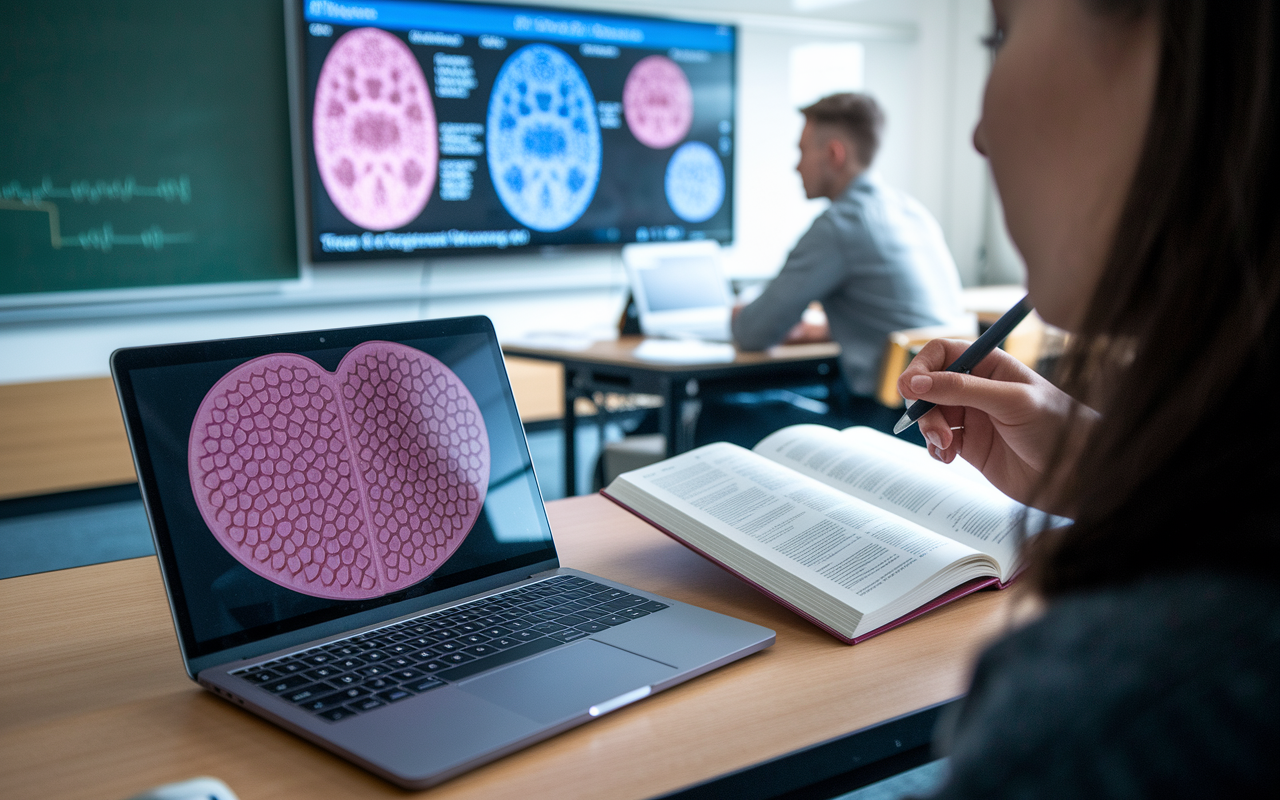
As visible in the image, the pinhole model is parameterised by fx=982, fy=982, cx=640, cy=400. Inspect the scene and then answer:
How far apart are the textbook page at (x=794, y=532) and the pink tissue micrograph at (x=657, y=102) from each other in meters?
4.04

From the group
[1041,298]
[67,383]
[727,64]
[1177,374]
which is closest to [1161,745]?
[1177,374]

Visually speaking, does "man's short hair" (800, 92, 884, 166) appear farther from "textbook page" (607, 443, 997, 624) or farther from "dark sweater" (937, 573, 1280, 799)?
"dark sweater" (937, 573, 1280, 799)

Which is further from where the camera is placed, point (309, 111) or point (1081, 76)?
point (309, 111)

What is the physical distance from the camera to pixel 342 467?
2.42 feet

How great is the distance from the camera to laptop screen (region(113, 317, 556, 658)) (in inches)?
26.1

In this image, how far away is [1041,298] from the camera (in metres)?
0.47

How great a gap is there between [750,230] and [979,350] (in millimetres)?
4538

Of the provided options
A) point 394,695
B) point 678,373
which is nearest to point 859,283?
point 678,373

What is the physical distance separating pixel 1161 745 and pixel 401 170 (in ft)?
13.7

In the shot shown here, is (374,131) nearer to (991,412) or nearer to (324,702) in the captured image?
(991,412)

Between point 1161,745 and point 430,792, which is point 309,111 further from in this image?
point 1161,745

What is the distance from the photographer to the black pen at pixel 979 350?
2.77 feet

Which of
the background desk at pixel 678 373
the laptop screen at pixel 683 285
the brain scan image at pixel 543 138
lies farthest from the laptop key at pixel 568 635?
the brain scan image at pixel 543 138

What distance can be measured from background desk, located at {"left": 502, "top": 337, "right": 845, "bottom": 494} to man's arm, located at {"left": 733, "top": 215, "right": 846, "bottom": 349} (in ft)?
0.24
